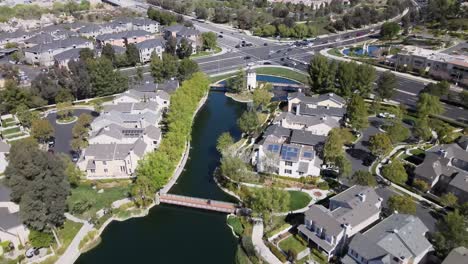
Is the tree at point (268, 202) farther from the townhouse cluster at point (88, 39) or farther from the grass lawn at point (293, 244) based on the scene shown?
the townhouse cluster at point (88, 39)

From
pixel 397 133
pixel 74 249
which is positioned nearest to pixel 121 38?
pixel 74 249

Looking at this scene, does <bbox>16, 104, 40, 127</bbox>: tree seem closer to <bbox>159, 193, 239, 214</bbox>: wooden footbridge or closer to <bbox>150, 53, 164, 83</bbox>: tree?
<bbox>150, 53, 164, 83</bbox>: tree

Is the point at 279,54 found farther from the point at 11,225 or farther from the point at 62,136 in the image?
the point at 11,225

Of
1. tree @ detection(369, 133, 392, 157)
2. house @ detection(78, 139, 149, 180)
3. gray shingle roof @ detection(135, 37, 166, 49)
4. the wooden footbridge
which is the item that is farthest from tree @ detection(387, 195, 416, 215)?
gray shingle roof @ detection(135, 37, 166, 49)

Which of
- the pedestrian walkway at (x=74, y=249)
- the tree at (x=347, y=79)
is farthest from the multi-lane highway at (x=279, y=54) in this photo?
the pedestrian walkway at (x=74, y=249)

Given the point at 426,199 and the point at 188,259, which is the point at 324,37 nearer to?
the point at 426,199
